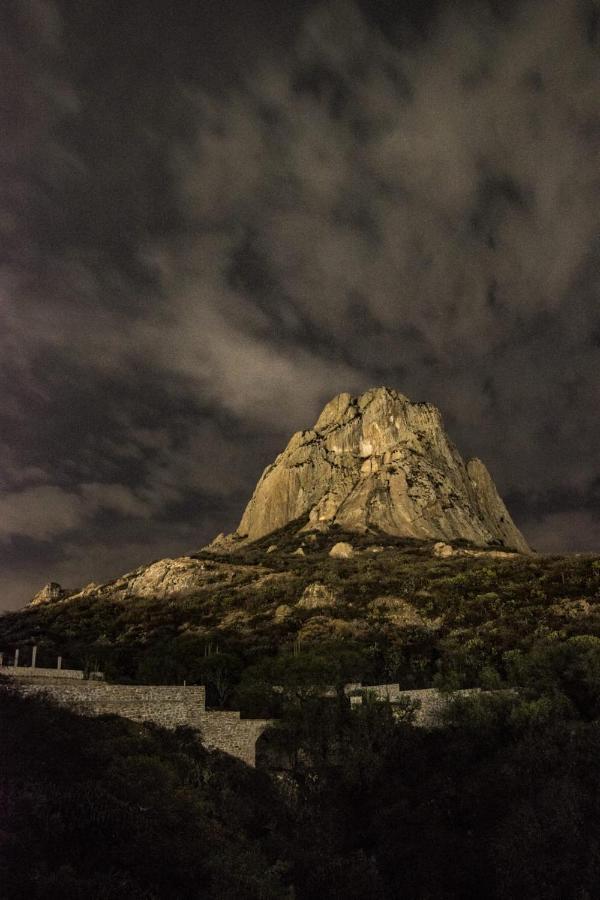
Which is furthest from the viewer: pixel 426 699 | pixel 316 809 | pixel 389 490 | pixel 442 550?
pixel 389 490

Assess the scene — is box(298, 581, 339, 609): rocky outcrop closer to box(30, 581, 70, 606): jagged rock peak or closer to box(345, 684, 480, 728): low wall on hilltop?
box(345, 684, 480, 728): low wall on hilltop

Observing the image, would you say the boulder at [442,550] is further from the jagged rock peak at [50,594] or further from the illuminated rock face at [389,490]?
the jagged rock peak at [50,594]

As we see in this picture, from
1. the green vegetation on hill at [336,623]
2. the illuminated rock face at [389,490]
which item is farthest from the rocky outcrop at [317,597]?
the illuminated rock face at [389,490]

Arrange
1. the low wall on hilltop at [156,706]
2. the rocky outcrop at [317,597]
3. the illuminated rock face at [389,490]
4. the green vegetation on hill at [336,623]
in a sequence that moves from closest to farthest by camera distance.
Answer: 1. the low wall on hilltop at [156,706]
2. the green vegetation on hill at [336,623]
3. the rocky outcrop at [317,597]
4. the illuminated rock face at [389,490]

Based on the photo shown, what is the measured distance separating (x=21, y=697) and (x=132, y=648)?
159 ft

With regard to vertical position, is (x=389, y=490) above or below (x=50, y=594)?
above

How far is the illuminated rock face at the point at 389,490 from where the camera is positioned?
6132 inches

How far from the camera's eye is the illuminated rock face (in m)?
156

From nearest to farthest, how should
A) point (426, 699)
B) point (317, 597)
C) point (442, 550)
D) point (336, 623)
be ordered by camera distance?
point (426, 699)
point (336, 623)
point (317, 597)
point (442, 550)

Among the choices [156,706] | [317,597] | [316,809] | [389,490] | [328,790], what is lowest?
[316,809]

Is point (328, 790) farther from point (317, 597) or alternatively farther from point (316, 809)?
point (317, 597)

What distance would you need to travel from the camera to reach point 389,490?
537 ft

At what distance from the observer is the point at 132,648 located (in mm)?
72312

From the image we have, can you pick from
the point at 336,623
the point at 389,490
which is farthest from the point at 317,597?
the point at 389,490
